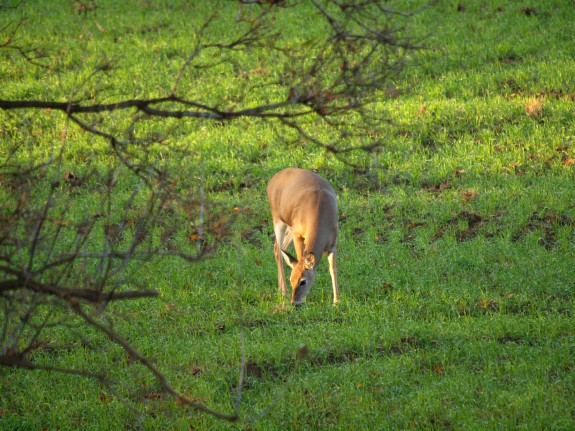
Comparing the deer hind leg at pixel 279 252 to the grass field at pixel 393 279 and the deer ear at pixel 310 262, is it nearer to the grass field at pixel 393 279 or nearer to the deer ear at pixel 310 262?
the grass field at pixel 393 279

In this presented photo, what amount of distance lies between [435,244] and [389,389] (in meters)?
4.31

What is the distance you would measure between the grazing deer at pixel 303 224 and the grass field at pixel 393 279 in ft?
1.05

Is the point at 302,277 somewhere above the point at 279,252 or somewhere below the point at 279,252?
below

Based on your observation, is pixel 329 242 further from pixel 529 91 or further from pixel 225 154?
pixel 529 91

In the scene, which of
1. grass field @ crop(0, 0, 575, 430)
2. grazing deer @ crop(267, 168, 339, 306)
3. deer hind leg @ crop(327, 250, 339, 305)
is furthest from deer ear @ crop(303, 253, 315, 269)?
grass field @ crop(0, 0, 575, 430)

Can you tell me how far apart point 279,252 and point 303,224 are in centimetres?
54

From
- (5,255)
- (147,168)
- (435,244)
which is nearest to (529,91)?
(435,244)

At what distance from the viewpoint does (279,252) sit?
10.9 m

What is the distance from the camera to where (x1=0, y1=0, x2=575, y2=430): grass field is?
6.99m

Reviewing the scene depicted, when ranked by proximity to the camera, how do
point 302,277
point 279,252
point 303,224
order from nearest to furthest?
1. point 302,277
2. point 303,224
3. point 279,252

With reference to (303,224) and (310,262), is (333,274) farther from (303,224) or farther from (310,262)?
(303,224)

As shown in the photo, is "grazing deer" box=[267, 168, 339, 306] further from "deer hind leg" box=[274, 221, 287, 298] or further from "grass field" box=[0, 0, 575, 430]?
"grass field" box=[0, 0, 575, 430]

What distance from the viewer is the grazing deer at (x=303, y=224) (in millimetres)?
10094

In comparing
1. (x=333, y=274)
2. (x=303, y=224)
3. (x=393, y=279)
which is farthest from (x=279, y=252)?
(x=393, y=279)
